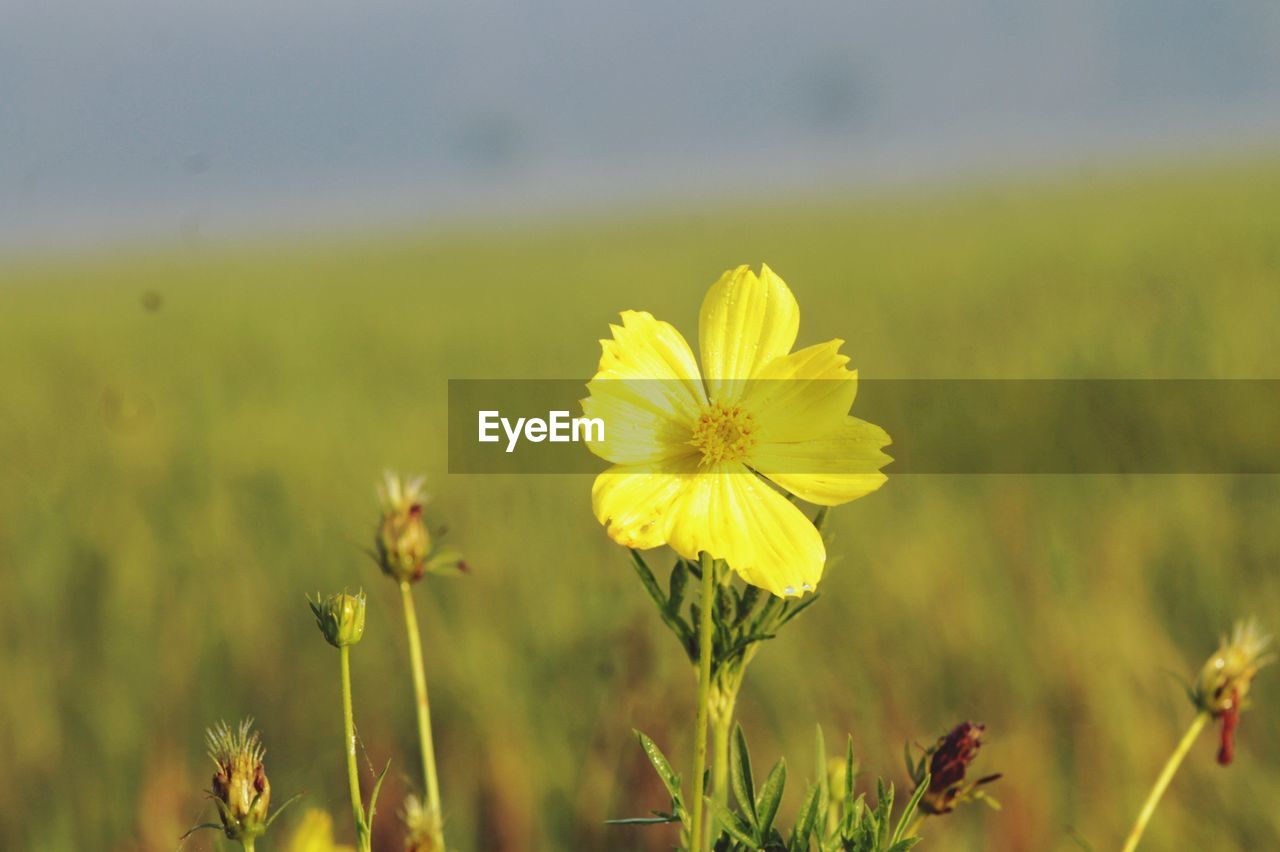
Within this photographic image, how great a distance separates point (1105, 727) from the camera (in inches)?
66.1

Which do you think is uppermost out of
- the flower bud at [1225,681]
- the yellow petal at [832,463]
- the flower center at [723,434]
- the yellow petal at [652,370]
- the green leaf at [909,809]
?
the yellow petal at [652,370]

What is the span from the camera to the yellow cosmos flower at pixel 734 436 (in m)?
0.50

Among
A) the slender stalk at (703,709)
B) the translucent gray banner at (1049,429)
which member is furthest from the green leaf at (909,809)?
the translucent gray banner at (1049,429)

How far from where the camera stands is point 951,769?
2.04ft

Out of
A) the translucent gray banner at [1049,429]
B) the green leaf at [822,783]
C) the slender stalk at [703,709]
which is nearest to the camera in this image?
the slender stalk at [703,709]

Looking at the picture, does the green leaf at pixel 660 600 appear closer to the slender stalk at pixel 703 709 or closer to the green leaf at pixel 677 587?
the green leaf at pixel 677 587

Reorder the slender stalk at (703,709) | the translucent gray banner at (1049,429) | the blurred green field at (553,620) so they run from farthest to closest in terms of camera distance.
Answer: the translucent gray banner at (1049,429), the blurred green field at (553,620), the slender stalk at (703,709)

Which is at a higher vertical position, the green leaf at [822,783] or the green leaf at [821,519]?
the green leaf at [821,519]

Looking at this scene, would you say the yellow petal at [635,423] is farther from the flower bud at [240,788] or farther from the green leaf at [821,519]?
the flower bud at [240,788]

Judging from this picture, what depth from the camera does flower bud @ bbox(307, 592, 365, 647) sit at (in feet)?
1.79

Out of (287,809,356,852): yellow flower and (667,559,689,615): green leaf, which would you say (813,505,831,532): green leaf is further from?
(287,809,356,852): yellow flower

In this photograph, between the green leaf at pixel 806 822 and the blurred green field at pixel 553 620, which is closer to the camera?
the green leaf at pixel 806 822

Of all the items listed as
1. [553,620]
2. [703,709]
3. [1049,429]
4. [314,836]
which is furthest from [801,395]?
[1049,429]

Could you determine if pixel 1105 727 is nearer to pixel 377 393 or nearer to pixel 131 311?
pixel 377 393
